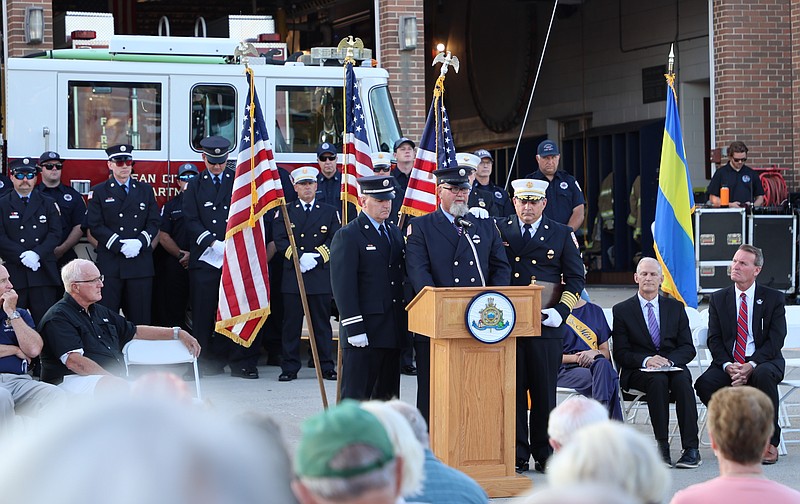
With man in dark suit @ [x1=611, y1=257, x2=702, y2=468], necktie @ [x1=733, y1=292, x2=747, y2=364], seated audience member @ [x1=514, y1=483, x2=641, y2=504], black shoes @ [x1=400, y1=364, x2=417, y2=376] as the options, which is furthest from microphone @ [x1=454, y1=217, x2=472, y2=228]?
seated audience member @ [x1=514, y1=483, x2=641, y2=504]

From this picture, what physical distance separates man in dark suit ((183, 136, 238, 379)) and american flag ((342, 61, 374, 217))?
2.55 m

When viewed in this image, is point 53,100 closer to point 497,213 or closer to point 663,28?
point 497,213

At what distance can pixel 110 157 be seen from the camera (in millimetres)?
11094

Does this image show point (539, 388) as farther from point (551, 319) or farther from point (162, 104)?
point (162, 104)

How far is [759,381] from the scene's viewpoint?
25.8ft

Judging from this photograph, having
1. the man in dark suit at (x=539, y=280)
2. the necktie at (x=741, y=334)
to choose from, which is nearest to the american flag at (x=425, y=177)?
the man in dark suit at (x=539, y=280)

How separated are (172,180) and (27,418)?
5429 mm

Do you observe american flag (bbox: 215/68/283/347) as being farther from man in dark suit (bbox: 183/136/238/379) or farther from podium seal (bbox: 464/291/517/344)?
podium seal (bbox: 464/291/517/344)

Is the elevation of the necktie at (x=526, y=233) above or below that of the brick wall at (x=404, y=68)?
below

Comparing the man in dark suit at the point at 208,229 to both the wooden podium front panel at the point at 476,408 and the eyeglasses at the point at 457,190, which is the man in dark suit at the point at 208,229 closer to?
the eyeglasses at the point at 457,190

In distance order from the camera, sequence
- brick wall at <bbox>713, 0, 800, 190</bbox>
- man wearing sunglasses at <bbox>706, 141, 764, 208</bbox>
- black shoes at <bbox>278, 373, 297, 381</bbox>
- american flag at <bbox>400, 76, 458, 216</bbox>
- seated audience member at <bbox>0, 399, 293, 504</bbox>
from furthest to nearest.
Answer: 1. brick wall at <bbox>713, 0, 800, 190</bbox>
2. man wearing sunglasses at <bbox>706, 141, 764, 208</bbox>
3. black shoes at <bbox>278, 373, 297, 381</bbox>
4. american flag at <bbox>400, 76, 458, 216</bbox>
5. seated audience member at <bbox>0, 399, 293, 504</bbox>

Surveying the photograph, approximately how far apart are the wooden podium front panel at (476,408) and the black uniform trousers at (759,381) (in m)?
1.85

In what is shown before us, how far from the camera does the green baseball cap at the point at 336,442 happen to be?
182 cm

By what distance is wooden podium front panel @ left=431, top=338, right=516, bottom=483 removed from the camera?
6.56 metres
